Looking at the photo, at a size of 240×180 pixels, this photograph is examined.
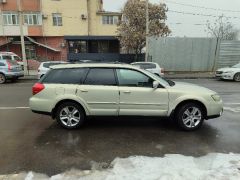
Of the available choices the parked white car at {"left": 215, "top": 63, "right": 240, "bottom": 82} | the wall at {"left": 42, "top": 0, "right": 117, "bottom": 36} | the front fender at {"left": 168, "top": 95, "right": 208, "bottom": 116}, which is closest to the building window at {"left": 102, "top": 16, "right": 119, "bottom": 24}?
Result: the wall at {"left": 42, "top": 0, "right": 117, "bottom": 36}

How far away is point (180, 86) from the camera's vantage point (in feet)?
18.7

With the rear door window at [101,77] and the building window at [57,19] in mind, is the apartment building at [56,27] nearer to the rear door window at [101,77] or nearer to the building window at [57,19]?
the building window at [57,19]

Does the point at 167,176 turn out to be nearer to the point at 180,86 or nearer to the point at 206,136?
the point at 206,136

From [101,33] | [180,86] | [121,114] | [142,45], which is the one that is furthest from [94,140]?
[101,33]

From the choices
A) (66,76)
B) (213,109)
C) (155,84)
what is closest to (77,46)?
(66,76)

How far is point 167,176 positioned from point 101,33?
28487 mm

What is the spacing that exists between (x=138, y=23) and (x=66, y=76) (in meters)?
18.7

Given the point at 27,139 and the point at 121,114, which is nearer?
the point at 27,139

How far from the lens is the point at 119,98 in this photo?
5398 mm

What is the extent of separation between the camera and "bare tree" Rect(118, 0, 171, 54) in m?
22.5

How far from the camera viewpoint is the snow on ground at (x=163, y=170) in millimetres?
3443

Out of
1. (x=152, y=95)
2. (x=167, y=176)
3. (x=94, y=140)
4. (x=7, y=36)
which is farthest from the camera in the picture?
(x=7, y=36)

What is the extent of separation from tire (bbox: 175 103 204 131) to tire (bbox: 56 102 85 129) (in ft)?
7.52

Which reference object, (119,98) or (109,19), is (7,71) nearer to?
(119,98)
